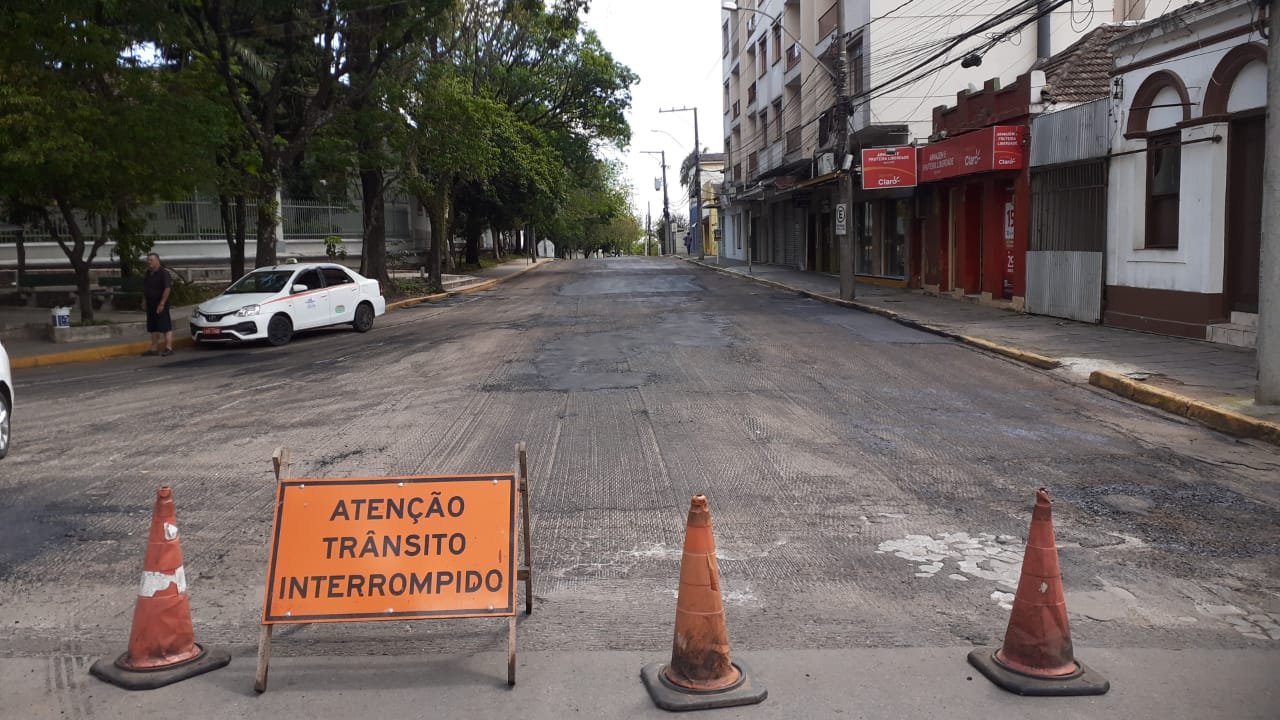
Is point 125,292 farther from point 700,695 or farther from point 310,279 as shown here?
point 700,695

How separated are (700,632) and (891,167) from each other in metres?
22.0

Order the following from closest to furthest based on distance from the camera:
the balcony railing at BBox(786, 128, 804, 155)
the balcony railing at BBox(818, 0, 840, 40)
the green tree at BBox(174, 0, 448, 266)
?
the green tree at BBox(174, 0, 448, 266) → the balcony railing at BBox(818, 0, 840, 40) → the balcony railing at BBox(786, 128, 804, 155)

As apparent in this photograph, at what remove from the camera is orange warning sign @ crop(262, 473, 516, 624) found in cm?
446

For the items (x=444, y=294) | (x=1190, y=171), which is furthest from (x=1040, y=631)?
(x=444, y=294)

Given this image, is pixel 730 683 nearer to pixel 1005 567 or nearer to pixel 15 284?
pixel 1005 567

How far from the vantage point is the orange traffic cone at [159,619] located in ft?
14.5

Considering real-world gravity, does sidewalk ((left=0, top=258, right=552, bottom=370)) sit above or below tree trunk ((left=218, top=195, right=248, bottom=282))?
below

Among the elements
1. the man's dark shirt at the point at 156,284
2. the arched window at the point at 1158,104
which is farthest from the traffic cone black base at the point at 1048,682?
the man's dark shirt at the point at 156,284

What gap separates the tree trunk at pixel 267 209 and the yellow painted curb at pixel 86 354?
13.4ft

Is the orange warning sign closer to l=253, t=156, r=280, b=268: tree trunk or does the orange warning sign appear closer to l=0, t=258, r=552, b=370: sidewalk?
l=0, t=258, r=552, b=370: sidewalk

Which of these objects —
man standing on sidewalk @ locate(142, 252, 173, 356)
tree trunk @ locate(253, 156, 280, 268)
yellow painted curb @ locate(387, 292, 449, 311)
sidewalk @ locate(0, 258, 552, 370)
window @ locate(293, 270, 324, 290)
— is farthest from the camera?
yellow painted curb @ locate(387, 292, 449, 311)

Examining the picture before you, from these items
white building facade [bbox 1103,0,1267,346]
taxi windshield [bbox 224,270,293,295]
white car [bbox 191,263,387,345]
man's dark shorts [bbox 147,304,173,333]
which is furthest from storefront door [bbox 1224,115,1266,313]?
man's dark shorts [bbox 147,304,173,333]

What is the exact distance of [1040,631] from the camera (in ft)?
14.1

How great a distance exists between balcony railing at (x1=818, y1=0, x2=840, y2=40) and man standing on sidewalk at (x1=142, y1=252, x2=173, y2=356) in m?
23.6
